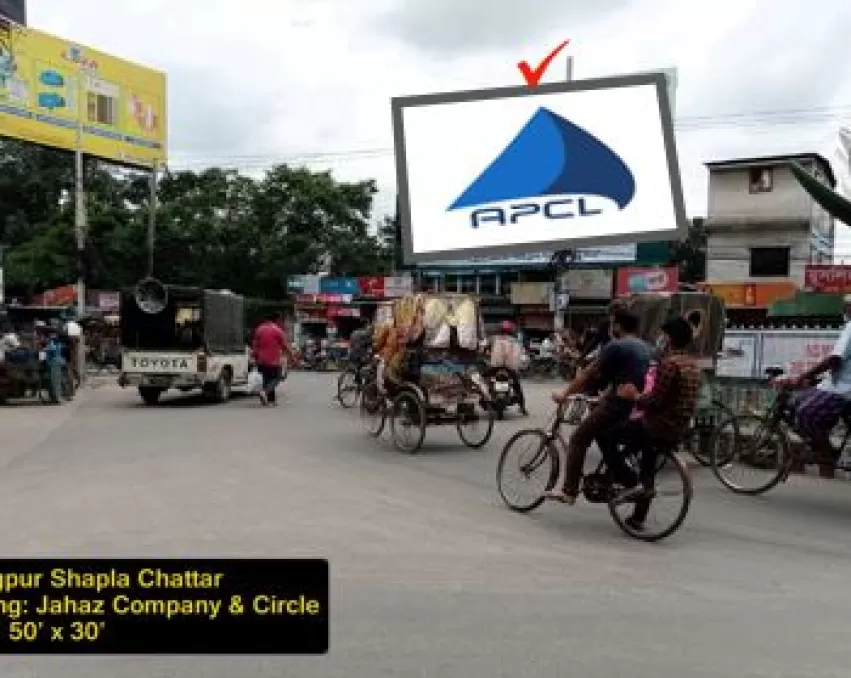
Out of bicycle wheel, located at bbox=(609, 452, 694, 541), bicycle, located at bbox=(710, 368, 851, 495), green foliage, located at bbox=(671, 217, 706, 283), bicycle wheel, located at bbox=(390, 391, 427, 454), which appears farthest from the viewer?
green foliage, located at bbox=(671, 217, 706, 283)

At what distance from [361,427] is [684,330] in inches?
315

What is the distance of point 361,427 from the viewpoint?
1484 centimetres

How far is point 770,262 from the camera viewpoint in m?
42.8

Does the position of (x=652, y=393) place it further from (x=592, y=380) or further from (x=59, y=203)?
(x=59, y=203)

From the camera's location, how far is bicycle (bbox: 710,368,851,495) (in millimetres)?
8914

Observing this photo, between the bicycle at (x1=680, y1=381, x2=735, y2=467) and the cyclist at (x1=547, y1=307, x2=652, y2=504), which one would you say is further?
the bicycle at (x1=680, y1=381, x2=735, y2=467)

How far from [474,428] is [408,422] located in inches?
40.6

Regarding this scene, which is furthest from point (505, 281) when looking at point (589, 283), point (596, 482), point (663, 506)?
point (663, 506)

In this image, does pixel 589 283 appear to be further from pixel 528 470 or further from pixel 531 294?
pixel 528 470

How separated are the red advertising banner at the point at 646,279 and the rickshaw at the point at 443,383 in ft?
88.2

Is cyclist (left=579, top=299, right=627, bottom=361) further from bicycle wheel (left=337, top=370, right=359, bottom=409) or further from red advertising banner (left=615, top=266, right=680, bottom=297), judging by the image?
red advertising banner (left=615, top=266, right=680, bottom=297)

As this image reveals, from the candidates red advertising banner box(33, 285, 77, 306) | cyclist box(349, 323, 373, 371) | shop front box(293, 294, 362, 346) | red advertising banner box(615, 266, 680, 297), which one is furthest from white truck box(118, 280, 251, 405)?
red advertising banner box(33, 285, 77, 306)

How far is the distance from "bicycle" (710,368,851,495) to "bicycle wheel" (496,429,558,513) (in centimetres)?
248

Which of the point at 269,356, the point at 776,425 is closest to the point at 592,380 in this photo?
the point at 776,425
